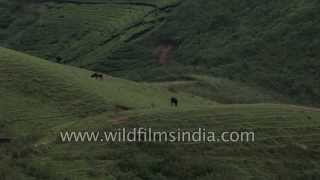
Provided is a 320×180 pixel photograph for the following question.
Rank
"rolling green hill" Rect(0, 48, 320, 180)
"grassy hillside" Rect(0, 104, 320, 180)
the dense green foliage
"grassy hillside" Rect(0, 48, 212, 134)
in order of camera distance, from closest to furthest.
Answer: "grassy hillside" Rect(0, 104, 320, 180), "rolling green hill" Rect(0, 48, 320, 180), the dense green foliage, "grassy hillside" Rect(0, 48, 212, 134)

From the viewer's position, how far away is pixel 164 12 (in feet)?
270

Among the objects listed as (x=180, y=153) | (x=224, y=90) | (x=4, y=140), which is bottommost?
(x=180, y=153)

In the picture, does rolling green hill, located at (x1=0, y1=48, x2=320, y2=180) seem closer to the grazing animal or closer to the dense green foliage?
the dense green foliage

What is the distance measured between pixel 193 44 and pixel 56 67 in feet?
84.4

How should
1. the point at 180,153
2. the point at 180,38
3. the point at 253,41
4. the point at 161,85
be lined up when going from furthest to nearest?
the point at 180,38
the point at 253,41
the point at 161,85
the point at 180,153

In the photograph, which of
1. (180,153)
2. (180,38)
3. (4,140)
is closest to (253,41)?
(180,38)

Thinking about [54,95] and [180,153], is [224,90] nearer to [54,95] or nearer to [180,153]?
[54,95]

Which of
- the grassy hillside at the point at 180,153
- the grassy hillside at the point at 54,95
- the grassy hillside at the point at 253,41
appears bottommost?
the grassy hillside at the point at 180,153

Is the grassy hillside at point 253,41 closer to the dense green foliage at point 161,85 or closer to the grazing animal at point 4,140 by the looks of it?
the dense green foliage at point 161,85

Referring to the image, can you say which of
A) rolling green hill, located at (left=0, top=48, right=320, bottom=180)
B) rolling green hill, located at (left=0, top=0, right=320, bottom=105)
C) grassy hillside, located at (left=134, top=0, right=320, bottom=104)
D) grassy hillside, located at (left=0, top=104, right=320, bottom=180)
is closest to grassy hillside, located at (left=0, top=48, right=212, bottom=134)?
rolling green hill, located at (left=0, top=48, right=320, bottom=180)

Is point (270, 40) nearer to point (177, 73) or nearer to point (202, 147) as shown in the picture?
point (177, 73)

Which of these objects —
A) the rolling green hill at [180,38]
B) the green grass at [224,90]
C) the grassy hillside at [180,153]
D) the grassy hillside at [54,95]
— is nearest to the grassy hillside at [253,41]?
the rolling green hill at [180,38]

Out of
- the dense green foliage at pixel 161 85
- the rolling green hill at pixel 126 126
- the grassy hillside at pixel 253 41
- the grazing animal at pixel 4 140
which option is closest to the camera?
the rolling green hill at pixel 126 126

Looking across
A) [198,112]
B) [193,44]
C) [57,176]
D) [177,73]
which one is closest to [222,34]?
[193,44]
